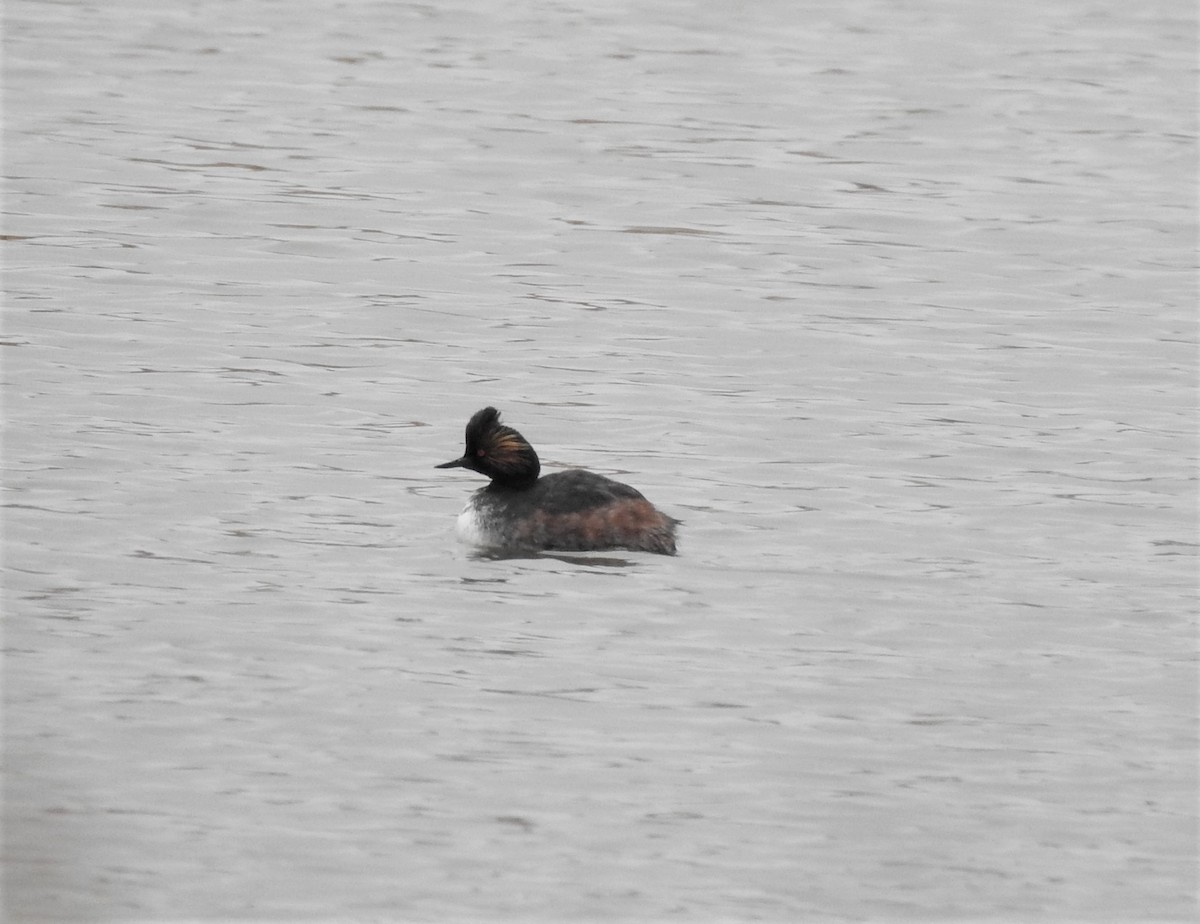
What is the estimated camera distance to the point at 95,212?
1958cm

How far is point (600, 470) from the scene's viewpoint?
44.5 ft

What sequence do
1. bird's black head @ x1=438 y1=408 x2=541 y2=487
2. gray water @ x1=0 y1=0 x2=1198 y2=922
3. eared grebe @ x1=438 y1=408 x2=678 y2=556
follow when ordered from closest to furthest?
gray water @ x1=0 y1=0 x2=1198 y2=922 < eared grebe @ x1=438 y1=408 x2=678 y2=556 < bird's black head @ x1=438 y1=408 x2=541 y2=487

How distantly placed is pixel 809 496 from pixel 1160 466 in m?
2.41

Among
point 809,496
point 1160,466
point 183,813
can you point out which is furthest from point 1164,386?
point 183,813

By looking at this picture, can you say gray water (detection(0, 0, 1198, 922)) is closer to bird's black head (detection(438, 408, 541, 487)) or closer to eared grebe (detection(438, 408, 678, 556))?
eared grebe (detection(438, 408, 678, 556))

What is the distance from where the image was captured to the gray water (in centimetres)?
822

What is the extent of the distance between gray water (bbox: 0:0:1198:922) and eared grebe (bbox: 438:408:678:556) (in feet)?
0.64

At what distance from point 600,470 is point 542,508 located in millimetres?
1597

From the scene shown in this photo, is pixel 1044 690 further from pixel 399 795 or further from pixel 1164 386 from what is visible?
pixel 1164 386

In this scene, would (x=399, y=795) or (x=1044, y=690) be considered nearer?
(x=399, y=795)

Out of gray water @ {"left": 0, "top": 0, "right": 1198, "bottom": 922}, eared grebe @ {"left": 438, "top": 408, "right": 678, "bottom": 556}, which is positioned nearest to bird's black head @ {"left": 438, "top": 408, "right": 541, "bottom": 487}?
eared grebe @ {"left": 438, "top": 408, "right": 678, "bottom": 556}

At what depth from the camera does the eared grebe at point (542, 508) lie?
1178 centimetres

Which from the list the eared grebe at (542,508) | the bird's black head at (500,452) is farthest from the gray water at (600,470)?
the bird's black head at (500,452)

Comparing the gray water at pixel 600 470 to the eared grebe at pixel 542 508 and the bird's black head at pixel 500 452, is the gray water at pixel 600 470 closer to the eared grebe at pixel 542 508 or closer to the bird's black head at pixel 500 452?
the eared grebe at pixel 542 508
